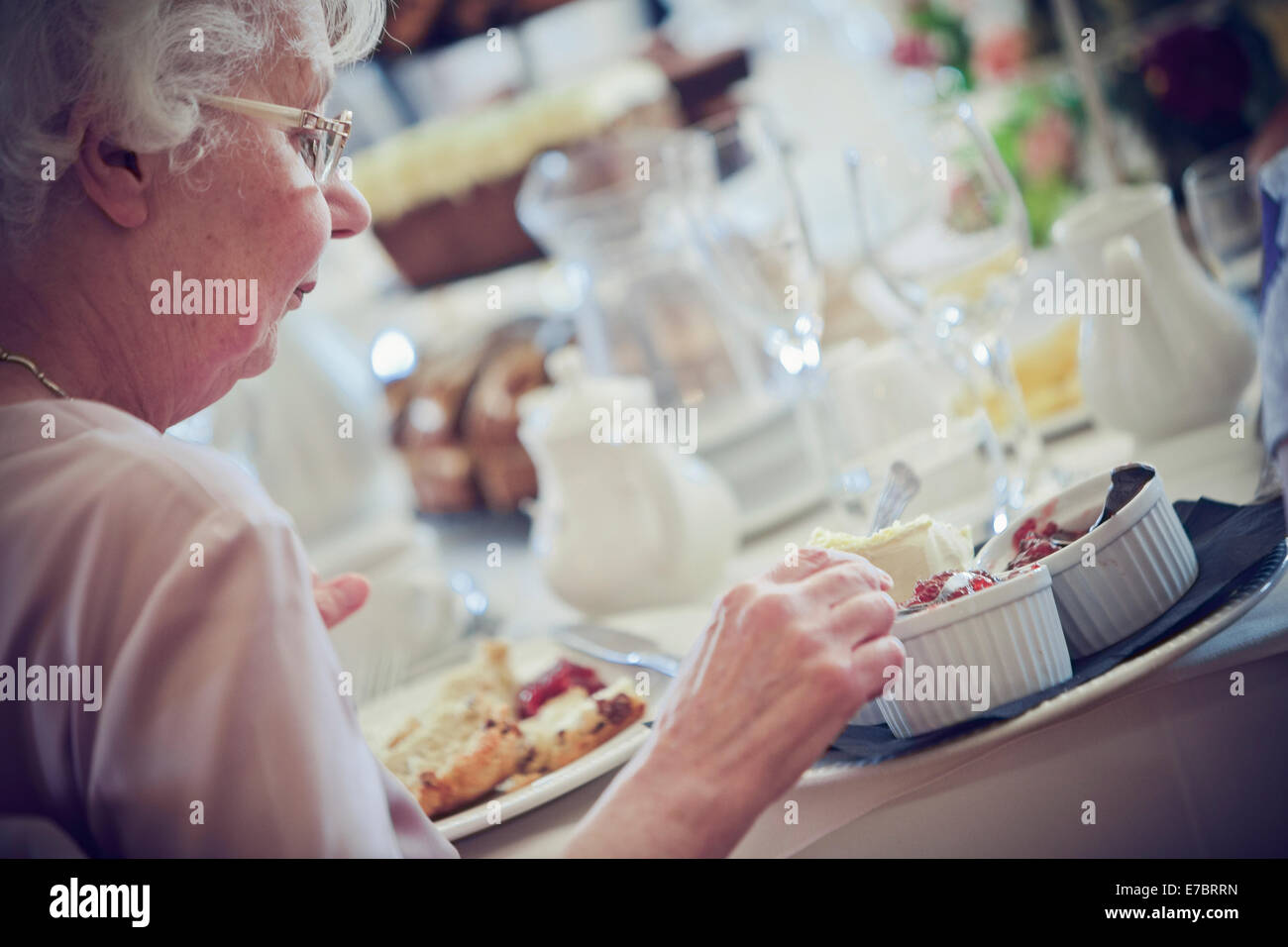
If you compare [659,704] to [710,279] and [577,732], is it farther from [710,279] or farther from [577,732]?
[710,279]

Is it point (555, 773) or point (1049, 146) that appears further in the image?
point (1049, 146)

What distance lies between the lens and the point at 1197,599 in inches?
20.5

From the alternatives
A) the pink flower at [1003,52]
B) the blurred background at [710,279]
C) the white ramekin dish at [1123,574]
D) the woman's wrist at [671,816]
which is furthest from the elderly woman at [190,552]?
the pink flower at [1003,52]

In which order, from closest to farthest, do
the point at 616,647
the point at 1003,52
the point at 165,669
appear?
the point at 165,669 → the point at 616,647 → the point at 1003,52

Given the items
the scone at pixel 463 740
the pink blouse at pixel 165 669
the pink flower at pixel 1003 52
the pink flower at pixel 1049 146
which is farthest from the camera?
the pink flower at pixel 1003 52

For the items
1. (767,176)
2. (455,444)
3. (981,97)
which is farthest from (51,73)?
(981,97)

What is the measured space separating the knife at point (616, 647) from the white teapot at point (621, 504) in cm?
10

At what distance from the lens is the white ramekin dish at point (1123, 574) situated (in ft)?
1.71

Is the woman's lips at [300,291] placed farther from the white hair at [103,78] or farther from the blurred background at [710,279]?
the blurred background at [710,279]

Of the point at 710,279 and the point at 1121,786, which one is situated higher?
the point at 710,279

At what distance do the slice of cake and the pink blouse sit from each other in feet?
0.89

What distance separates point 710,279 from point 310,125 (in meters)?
0.40

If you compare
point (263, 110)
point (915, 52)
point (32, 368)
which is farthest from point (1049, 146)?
point (32, 368)

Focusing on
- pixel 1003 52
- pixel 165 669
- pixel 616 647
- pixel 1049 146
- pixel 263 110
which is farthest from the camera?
pixel 1003 52
